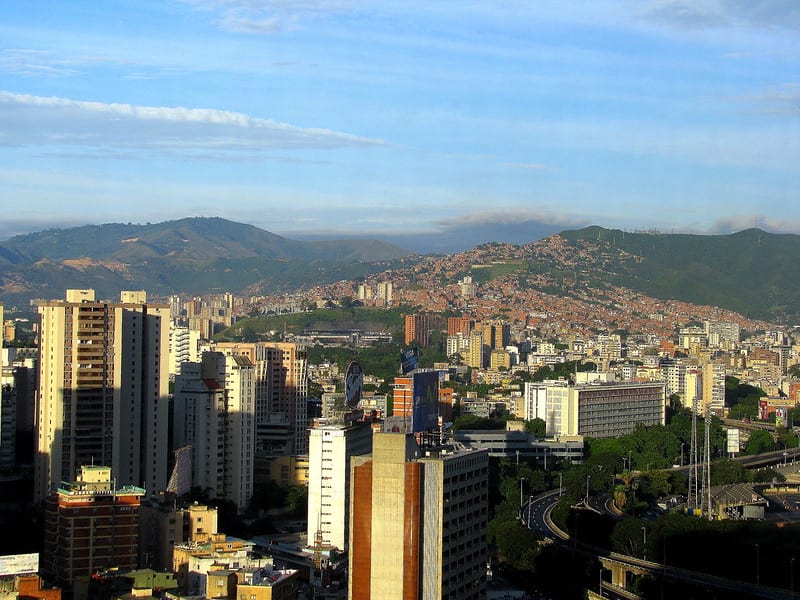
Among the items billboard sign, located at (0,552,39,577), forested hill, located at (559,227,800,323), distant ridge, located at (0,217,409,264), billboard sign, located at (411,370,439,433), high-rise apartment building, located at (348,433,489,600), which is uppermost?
distant ridge, located at (0,217,409,264)

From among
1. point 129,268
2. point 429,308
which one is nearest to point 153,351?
point 429,308

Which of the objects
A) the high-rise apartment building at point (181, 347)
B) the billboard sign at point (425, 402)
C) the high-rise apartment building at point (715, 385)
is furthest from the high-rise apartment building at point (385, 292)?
the billboard sign at point (425, 402)

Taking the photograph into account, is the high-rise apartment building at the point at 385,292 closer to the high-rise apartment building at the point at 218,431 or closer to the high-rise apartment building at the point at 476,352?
the high-rise apartment building at the point at 476,352

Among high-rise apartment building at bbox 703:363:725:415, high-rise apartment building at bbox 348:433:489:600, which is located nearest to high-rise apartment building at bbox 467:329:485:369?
high-rise apartment building at bbox 703:363:725:415

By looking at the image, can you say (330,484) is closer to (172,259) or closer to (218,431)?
(218,431)

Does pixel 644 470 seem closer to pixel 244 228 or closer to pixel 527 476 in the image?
pixel 527 476

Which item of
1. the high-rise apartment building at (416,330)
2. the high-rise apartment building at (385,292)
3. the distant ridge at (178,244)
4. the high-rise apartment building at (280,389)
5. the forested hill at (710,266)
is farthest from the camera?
the distant ridge at (178,244)

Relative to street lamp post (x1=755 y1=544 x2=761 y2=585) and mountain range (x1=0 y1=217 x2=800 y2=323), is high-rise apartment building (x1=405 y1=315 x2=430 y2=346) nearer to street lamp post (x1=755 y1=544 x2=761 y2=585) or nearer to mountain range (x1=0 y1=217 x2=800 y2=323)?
mountain range (x1=0 y1=217 x2=800 y2=323)
